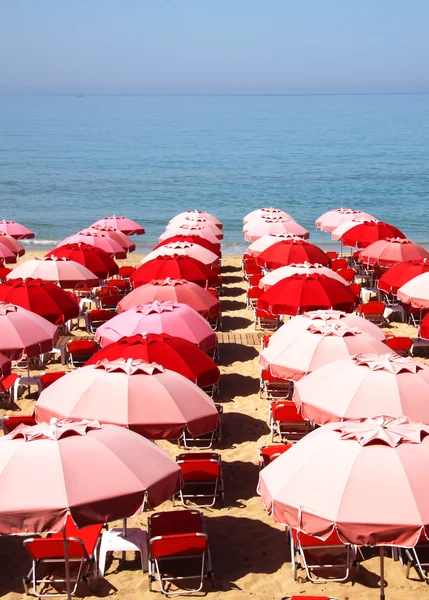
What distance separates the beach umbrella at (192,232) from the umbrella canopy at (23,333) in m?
10.4

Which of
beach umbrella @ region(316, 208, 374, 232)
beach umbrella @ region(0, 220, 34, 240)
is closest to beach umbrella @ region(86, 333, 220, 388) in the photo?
beach umbrella @ region(0, 220, 34, 240)

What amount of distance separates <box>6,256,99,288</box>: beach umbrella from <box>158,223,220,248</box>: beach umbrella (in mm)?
6333

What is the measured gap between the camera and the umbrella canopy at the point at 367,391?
8375mm

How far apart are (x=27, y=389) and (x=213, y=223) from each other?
524 inches

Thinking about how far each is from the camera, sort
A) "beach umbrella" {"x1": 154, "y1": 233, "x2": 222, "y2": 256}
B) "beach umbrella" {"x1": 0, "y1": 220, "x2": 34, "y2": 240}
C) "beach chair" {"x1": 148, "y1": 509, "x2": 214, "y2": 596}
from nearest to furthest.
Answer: "beach chair" {"x1": 148, "y1": 509, "x2": 214, "y2": 596}
"beach umbrella" {"x1": 154, "y1": 233, "x2": 222, "y2": 256}
"beach umbrella" {"x1": 0, "y1": 220, "x2": 34, "y2": 240}

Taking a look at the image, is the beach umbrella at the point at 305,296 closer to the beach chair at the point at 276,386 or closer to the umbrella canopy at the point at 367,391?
the beach chair at the point at 276,386

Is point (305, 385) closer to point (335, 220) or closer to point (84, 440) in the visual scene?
point (84, 440)

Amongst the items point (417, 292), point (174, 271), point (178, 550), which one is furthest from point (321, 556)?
point (174, 271)

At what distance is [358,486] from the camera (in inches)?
239

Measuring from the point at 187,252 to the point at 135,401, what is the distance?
9.96 metres

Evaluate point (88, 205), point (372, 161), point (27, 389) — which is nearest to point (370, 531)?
point (27, 389)

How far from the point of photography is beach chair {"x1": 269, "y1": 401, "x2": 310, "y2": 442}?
10289 mm

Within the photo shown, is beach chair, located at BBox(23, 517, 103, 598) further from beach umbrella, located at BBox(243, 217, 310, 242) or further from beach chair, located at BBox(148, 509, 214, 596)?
beach umbrella, located at BBox(243, 217, 310, 242)

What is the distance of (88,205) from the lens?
51719mm
